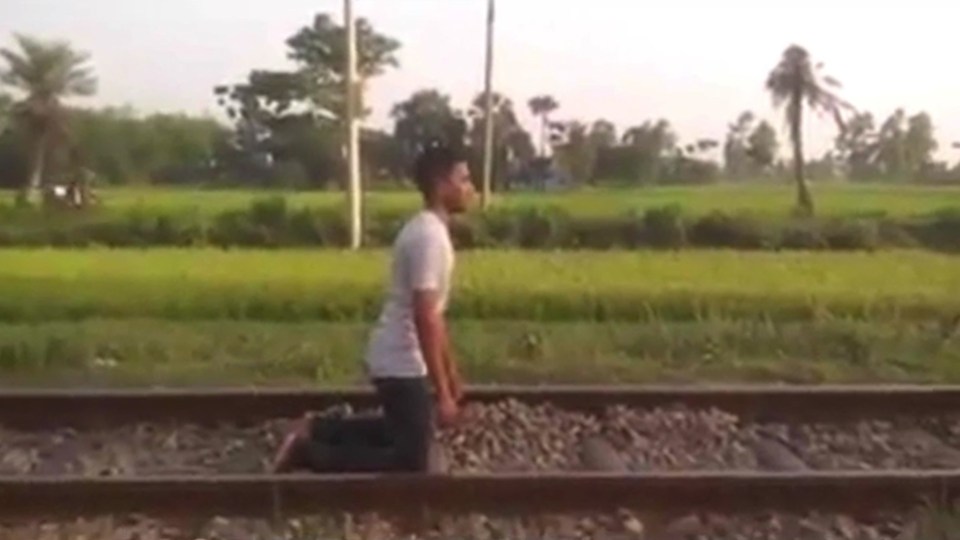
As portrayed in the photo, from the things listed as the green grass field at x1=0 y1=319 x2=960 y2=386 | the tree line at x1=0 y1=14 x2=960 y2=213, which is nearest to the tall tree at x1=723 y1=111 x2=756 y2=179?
the tree line at x1=0 y1=14 x2=960 y2=213

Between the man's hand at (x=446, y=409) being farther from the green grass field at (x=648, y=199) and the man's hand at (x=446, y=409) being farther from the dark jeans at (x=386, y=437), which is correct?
the green grass field at (x=648, y=199)

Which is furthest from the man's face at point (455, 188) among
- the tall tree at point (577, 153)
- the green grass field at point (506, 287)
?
the tall tree at point (577, 153)

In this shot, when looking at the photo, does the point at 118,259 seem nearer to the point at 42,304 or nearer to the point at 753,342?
the point at 42,304

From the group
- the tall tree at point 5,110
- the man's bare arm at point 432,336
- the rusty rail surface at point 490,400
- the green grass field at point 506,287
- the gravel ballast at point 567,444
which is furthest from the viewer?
the tall tree at point 5,110

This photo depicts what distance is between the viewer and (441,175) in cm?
792

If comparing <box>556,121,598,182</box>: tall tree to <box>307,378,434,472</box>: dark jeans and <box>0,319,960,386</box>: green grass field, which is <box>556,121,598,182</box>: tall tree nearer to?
<box>0,319,960,386</box>: green grass field

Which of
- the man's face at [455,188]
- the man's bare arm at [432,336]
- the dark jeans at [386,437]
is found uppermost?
the man's face at [455,188]

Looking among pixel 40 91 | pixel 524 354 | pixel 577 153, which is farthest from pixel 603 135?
pixel 524 354

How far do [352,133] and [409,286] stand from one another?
20830mm

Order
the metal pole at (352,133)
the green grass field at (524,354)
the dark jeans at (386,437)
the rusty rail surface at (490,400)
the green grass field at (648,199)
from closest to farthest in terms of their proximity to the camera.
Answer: the dark jeans at (386,437) → the rusty rail surface at (490,400) → the green grass field at (524,354) → the metal pole at (352,133) → the green grass field at (648,199)

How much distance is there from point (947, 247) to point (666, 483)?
80.9 ft

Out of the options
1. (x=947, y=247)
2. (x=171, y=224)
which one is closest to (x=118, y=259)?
(x=171, y=224)

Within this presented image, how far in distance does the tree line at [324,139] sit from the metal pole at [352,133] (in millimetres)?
1412

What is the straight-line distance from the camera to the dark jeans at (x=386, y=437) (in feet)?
26.8
